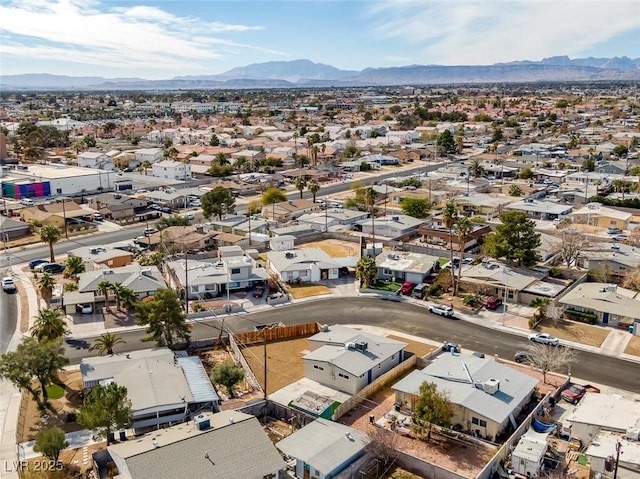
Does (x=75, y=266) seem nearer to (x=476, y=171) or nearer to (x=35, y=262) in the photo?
(x=35, y=262)

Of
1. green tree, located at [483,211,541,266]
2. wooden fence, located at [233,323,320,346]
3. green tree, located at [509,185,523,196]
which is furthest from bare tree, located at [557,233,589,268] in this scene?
green tree, located at [509,185,523,196]

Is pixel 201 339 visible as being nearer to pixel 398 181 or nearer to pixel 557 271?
pixel 557 271

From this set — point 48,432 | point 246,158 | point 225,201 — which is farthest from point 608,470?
point 246,158

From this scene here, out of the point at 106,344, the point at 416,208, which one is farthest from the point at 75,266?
the point at 416,208

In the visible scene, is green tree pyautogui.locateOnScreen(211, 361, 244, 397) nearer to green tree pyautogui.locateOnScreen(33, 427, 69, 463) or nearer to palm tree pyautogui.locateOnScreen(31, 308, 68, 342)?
green tree pyautogui.locateOnScreen(33, 427, 69, 463)

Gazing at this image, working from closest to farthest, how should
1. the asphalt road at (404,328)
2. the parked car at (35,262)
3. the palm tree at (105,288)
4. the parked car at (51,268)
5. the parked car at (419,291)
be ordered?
the asphalt road at (404,328) < the palm tree at (105,288) < the parked car at (419,291) < the parked car at (51,268) < the parked car at (35,262)

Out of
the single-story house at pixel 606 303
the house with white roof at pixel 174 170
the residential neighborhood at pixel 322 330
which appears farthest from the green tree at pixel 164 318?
the house with white roof at pixel 174 170

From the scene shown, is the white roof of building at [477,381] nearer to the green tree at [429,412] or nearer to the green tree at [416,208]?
the green tree at [429,412]
